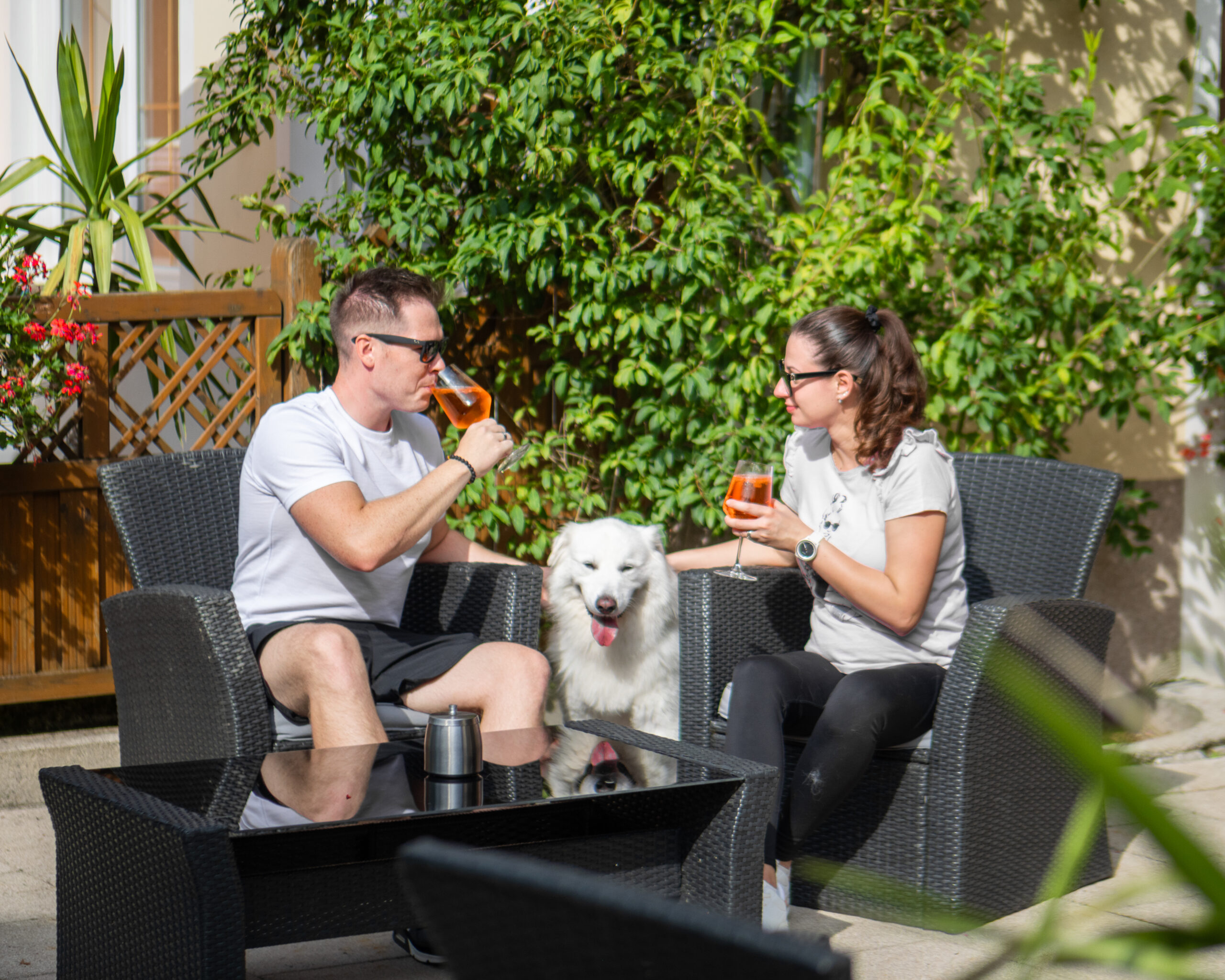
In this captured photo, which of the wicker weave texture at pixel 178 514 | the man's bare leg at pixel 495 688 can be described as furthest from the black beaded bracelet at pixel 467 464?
the wicker weave texture at pixel 178 514

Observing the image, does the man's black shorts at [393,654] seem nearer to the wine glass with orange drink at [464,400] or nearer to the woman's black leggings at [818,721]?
the wine glass with orange drink at [464,400]

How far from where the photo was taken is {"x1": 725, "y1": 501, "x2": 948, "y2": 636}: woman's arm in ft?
8.57

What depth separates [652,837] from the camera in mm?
2121

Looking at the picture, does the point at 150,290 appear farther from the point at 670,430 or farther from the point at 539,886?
the point at 539,886

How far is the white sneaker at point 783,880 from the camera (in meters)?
2.51

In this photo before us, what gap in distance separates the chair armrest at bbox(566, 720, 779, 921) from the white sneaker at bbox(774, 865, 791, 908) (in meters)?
0.32

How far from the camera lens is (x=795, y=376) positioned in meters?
2.84

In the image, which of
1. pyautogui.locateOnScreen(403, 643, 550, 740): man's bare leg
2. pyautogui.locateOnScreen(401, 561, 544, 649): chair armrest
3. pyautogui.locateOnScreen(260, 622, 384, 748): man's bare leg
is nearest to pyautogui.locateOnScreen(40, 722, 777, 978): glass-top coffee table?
pyautogui.locateOnScreen(260, 622, 384, 748): man's bare leg

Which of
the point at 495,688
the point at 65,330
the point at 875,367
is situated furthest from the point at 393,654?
the point at 65,330

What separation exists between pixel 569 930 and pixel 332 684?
1.77 metres

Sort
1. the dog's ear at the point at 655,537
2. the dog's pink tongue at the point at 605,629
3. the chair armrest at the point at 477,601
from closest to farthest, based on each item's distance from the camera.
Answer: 1. the chair armrest at the point at 477,601
2. the dog's pink tongue at the point at 605,629
3. the dog's ear at the point at 655,537

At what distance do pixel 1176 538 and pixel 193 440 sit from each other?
12.7ft

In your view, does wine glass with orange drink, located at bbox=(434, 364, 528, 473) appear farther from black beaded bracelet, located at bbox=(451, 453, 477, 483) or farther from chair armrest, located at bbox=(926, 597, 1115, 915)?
chair armrest, located at bbox=(926, 597, 1115, 915)

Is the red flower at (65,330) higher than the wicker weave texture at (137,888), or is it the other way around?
the red flower at (65,330)
